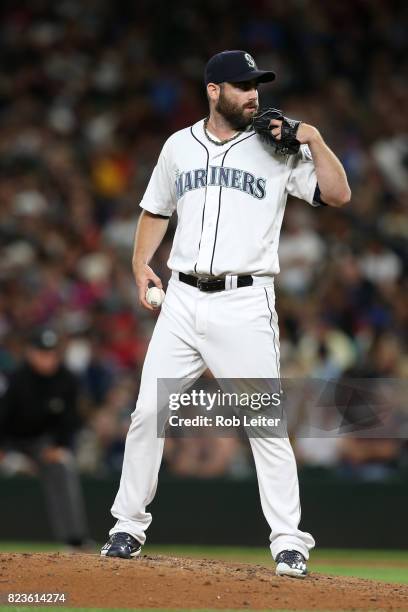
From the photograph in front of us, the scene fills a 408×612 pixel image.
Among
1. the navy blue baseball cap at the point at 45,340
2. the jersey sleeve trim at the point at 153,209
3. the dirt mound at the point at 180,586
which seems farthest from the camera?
the navy blue baseball cap at the point at 45,340

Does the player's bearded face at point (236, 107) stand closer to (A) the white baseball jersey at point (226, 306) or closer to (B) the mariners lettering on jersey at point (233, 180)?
(A) the white baseball jersey at point (226, 306)

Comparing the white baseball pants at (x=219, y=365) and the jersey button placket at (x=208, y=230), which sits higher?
the jersey button placket at (x=208, y=230)

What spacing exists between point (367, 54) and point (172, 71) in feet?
7.11

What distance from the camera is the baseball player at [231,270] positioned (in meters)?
5.05

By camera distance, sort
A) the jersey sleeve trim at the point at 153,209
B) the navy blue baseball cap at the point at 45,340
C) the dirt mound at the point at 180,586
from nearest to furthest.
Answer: the dirt mound at the point at 180,586 < the jersey sleeve trim at the point at 153,209 < the navy blue baseball cap at the point at 45,340

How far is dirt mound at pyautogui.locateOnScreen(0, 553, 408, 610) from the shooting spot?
4641 millimetres

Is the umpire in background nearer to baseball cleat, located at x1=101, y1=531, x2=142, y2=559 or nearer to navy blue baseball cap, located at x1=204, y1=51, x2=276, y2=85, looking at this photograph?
baseball cleat, located at x1=101, y1=531, x2=142, y2=559

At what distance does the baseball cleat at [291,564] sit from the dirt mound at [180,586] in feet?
0.14

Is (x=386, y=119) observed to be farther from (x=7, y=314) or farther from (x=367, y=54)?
(x=7, y=314)

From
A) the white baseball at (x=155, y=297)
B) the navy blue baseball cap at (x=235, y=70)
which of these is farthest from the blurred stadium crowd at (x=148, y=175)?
the navy blue baseball cap at (x=235, y=70)

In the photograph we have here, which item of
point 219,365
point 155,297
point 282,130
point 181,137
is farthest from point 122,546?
point 282,130

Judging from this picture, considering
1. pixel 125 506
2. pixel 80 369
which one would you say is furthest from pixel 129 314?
pixel 125 506

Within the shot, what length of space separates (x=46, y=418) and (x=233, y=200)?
3.90m

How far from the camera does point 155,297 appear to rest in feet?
17.1
